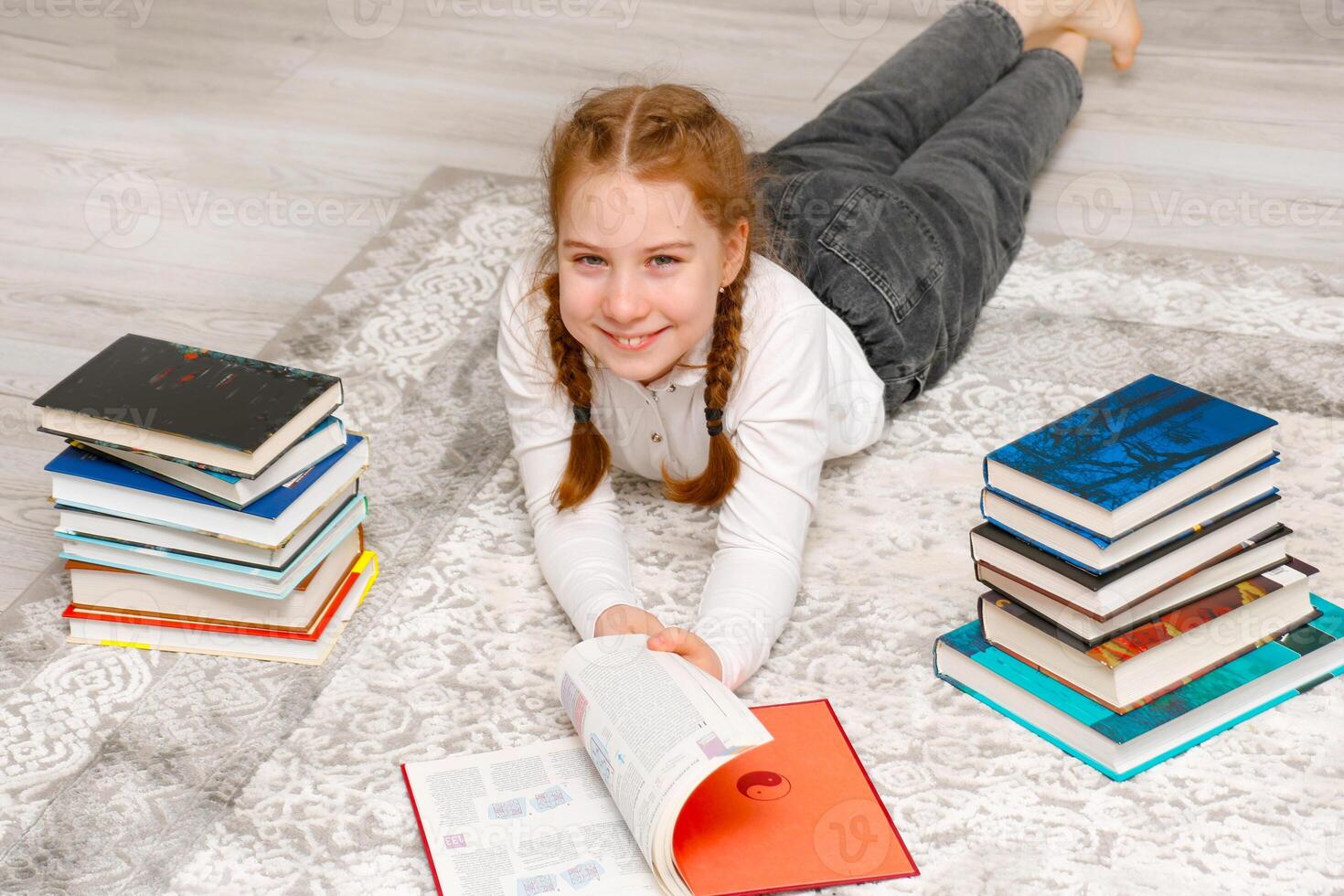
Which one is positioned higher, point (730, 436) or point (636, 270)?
point (636, 270)

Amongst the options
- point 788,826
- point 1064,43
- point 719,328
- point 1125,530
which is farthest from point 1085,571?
point 1064,43

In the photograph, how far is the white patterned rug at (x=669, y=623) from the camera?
42.1 inches

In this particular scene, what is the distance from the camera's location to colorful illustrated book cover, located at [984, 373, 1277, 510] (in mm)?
1071

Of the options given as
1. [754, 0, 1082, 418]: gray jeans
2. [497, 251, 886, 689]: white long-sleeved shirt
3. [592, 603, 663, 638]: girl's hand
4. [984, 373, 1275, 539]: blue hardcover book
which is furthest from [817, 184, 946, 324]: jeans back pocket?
[592, 603, 663, 638]: girl's hand

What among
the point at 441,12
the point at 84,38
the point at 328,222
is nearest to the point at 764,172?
the point at 328,222

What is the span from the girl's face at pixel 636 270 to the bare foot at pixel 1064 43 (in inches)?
41.2

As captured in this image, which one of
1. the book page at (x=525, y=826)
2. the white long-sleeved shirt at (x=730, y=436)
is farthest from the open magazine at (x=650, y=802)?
the white long-sleeved shirt at (x=730, y=436)

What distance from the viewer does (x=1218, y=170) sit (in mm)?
2234

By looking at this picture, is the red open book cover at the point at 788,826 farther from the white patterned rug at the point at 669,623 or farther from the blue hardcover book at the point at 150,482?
the blue hardcover book at the point at 150,482

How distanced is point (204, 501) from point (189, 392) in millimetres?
101

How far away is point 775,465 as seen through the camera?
131cm

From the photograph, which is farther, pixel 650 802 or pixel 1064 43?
pixel 1064 43

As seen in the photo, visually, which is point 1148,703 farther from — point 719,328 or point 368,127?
point 368,127

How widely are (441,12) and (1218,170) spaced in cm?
157
